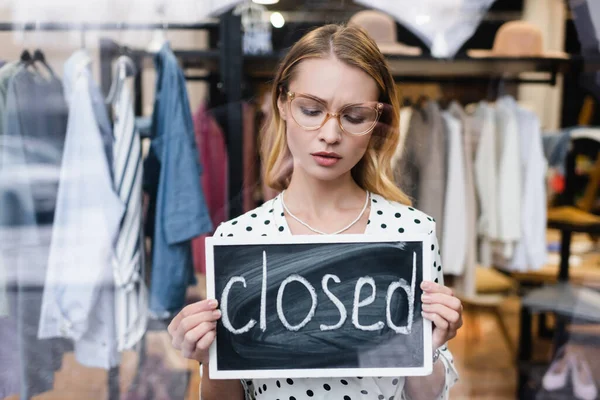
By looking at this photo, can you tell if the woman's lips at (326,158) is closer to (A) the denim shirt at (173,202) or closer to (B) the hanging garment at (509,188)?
(A) the denim shirt at (173,202)

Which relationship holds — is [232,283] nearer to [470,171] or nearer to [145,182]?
[145,182]

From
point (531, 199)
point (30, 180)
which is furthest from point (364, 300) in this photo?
point (531, 199)

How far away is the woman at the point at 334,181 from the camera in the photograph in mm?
792

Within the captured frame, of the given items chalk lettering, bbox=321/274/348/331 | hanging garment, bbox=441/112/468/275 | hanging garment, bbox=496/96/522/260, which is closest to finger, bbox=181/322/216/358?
chalk lettering, bbox=321/274/348/331

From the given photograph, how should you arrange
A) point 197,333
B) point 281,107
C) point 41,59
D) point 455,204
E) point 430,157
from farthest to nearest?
point 455,204
point 430,157
point 41,59
point 281,107
point 197,333

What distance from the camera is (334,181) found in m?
0.88

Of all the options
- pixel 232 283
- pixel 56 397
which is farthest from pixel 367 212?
pixel 56 397

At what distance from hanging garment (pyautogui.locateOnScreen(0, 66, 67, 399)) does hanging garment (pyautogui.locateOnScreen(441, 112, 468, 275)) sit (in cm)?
131

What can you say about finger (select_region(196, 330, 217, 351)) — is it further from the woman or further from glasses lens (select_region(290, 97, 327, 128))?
glasses lens (select_region(290, 97, 327, 128))

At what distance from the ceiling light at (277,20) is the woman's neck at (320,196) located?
2.64 ft

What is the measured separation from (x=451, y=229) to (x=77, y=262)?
1.31m

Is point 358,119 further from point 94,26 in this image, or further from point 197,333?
point 94,26

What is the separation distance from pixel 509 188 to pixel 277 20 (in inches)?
43.7

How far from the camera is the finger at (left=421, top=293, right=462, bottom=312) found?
76 centimetres
